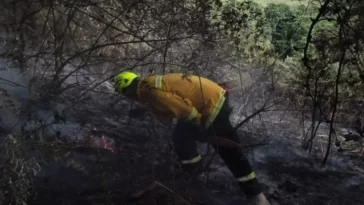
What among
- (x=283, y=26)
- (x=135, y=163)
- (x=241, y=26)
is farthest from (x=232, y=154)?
(x=283, y=26)

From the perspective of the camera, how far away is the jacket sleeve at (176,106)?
469 centimetres

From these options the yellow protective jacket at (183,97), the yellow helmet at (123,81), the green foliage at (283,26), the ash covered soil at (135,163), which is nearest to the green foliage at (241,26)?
the green foliage at (283,26)

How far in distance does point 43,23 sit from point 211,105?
2.48 m

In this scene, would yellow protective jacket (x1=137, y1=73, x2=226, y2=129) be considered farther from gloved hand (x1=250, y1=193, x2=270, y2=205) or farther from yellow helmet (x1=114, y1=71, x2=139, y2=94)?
gloved hand (x1=250, y1=193, x2=270, y2=205)

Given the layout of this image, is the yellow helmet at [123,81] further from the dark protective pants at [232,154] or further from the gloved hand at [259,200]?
the gloved hand at [259,200]

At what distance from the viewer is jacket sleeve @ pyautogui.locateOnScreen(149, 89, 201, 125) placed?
15.4 ft

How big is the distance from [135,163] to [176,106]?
1.08m

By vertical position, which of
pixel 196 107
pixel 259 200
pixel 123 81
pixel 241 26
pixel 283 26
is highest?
pixel 283 26

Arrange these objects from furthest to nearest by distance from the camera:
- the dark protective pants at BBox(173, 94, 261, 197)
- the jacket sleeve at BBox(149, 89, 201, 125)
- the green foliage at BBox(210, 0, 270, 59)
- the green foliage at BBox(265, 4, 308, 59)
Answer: the green foliage at BBox(265, 4, 308, 59), the green foliage at BBox(210, 0, 270, 59), the dark protective pants at BBox(173, 94, 261, 197), the jacket sleeve at BBox(149, 89, 201, 125)

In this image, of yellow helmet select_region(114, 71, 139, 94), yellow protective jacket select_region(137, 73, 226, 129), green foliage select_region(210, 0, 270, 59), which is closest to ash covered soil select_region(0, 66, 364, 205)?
yellow helmet select_region(114, 71, 139, 94)

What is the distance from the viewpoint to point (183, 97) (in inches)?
187

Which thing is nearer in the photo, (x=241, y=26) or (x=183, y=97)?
(x=183, y=97)

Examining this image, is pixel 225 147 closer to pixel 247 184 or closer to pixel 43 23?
pixel 247 184

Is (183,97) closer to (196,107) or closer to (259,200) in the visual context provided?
(196,107)
